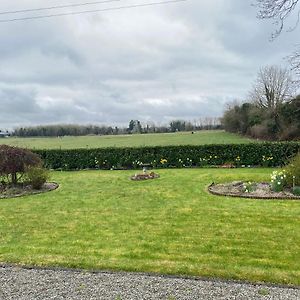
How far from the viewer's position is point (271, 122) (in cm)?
3559

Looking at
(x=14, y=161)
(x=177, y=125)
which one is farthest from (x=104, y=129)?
(x=14, y=161)

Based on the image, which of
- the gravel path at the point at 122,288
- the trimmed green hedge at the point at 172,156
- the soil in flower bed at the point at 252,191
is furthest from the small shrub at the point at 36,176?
the gravel path at the point at 122,288

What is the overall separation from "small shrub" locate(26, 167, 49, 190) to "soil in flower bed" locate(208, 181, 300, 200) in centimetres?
571

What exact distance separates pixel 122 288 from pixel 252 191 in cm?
693

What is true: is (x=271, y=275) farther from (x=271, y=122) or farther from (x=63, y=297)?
(x=271, y=122)

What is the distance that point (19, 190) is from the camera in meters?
11.9

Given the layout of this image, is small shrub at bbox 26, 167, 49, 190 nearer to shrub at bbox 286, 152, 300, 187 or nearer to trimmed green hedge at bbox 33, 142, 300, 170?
trimmed green hedge at bbox 33, 142, 300, 170

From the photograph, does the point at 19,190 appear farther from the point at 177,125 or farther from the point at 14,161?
the point at 177,125

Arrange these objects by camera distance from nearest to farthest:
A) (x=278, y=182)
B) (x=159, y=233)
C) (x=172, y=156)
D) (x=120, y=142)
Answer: (x=159, y=233)
(x=278, y=182)
(x=172, y=156)
(x=120, y=142)

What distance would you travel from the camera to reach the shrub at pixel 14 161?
11828 millimetres

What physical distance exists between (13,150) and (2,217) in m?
4.38

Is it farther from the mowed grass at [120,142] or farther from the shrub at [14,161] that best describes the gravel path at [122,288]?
the mowed grass at [120,142]

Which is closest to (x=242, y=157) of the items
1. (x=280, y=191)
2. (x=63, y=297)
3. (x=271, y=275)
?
(x=280, y=191)

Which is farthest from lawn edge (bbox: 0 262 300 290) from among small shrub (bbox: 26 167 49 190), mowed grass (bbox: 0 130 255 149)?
mowed grass (bbox: 0 130 255 149)
